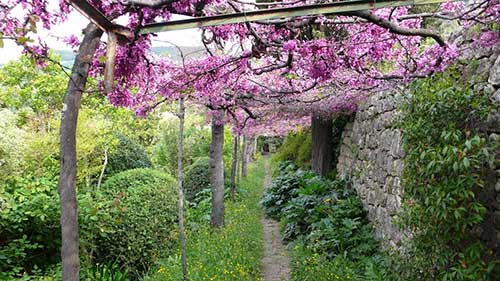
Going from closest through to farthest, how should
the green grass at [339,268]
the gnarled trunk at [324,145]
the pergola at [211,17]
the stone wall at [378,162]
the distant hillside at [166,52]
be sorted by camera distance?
the pergola at [211,17] < the distant hillside at [166,52] < the green grass at [339,268] < the stone wall at [378,162] < the gnarled trunk at [324,145]

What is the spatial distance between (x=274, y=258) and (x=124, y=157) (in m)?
4.88

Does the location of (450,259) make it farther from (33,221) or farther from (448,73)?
(33,221)

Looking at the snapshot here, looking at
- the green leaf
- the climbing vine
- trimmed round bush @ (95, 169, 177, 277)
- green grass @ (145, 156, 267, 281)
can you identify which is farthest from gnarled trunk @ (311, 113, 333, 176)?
the green leaf

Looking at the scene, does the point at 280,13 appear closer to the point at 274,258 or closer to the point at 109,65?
the point at 109,65

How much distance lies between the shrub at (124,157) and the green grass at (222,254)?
268cm

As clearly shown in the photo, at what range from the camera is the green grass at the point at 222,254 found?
5230 mm

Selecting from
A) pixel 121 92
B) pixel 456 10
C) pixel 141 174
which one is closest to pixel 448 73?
pixel 456 10

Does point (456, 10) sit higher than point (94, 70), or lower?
higher

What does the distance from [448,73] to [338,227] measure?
3.76 metres

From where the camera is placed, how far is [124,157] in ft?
32.9

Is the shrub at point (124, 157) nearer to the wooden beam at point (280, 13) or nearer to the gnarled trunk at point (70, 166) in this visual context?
the gnarled trunk at point (70, 166)

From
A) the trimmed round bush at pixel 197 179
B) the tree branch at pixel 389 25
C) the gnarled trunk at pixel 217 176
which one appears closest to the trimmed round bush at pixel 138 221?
the gnarled trunk at pixel 217 176

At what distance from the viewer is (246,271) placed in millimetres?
5688

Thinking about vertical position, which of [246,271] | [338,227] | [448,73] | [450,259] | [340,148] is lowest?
[246,271]
